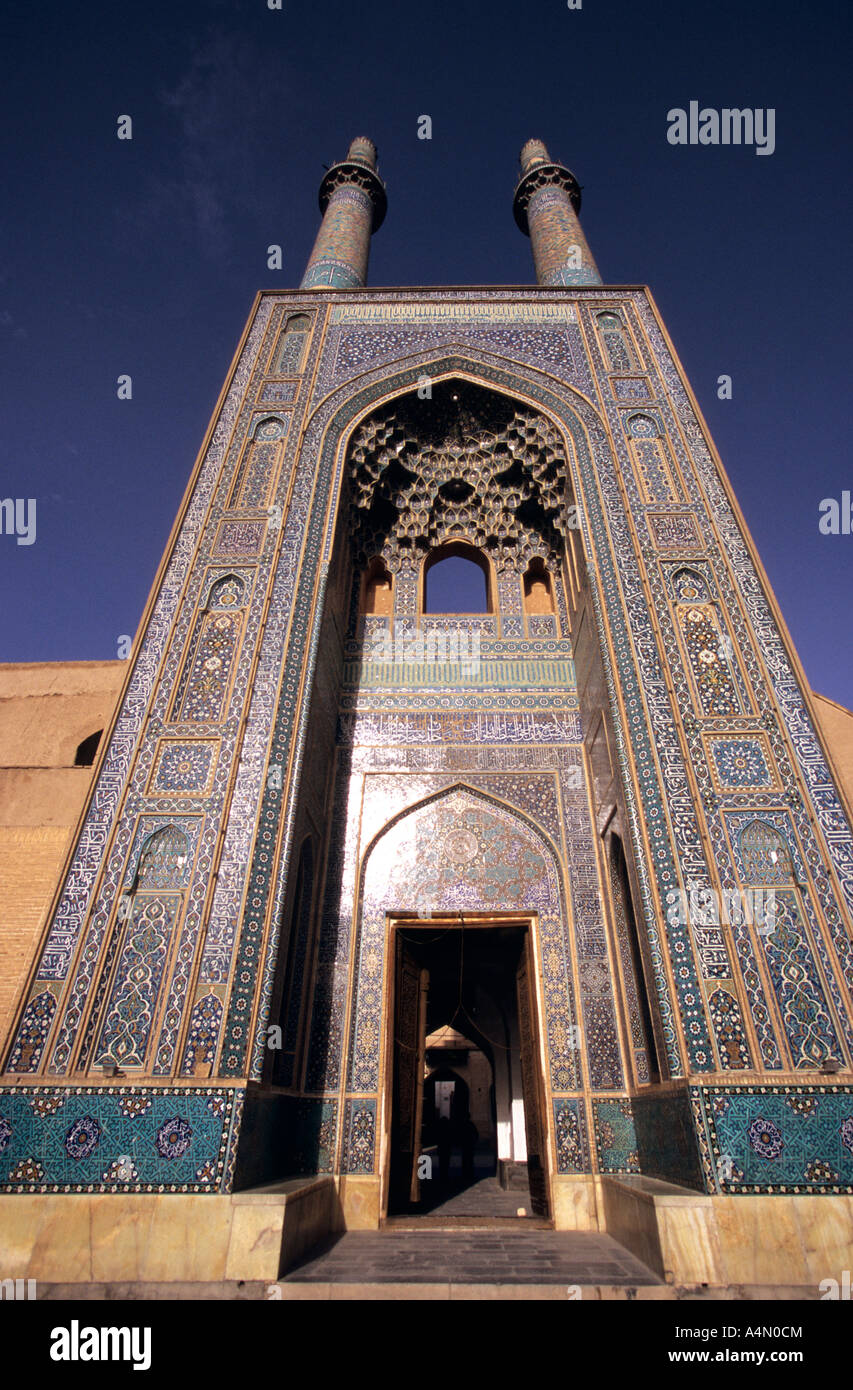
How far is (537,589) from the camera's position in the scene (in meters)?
7.48

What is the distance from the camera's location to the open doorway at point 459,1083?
5.01 metres

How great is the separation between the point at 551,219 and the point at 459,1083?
14103mm

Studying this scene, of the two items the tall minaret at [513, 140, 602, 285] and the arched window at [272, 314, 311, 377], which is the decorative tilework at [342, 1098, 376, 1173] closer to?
the arched window at [272, 314, 311, 377]

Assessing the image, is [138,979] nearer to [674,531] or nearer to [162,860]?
[162,860]

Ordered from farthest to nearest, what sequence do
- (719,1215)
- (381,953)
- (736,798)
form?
1. (381,953)
2. (736,798)
3. (719,1215)

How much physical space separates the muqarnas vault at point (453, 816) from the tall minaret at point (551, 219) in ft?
7.91

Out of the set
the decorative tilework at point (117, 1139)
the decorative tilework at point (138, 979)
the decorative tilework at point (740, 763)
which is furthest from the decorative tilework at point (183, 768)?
the decorative tilework at point (740, 763)

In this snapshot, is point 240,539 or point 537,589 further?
point 537,589

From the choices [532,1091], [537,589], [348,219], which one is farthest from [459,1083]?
[348,219]

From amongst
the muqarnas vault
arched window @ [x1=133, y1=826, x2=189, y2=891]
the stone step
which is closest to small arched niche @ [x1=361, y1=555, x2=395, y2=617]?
the muqarnas vault

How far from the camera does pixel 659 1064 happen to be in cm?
404
